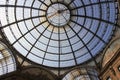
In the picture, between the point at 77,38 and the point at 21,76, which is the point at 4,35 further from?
the point at 77,38

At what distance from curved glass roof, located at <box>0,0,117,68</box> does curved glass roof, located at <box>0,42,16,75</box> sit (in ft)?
4.75

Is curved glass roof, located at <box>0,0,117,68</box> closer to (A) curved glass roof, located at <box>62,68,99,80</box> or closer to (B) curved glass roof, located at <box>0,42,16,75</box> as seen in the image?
(B) curved glass roof, located at <box>0,42,16,75</box>

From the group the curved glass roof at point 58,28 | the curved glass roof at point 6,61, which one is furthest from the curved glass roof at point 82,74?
the curved glass roof at point 6,61

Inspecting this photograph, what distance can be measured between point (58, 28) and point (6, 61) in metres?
9.11

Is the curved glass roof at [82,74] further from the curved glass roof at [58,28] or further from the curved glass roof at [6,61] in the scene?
the curved glass roof at [6,61]

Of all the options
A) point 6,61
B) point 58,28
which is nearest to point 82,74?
point 58,28

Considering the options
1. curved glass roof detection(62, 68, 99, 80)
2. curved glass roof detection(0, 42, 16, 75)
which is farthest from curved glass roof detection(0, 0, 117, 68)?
curved glass roof detection(62, 68, 99, 80)

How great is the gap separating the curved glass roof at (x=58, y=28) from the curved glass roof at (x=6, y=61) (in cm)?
145

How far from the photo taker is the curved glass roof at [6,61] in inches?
1438

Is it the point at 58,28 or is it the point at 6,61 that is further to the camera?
the point at 58,28

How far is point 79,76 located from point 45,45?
8.86m

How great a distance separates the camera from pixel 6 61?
37.1 metres

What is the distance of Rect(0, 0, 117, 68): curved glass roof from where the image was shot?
36750 mm

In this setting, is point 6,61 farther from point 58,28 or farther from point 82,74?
point 82,74
